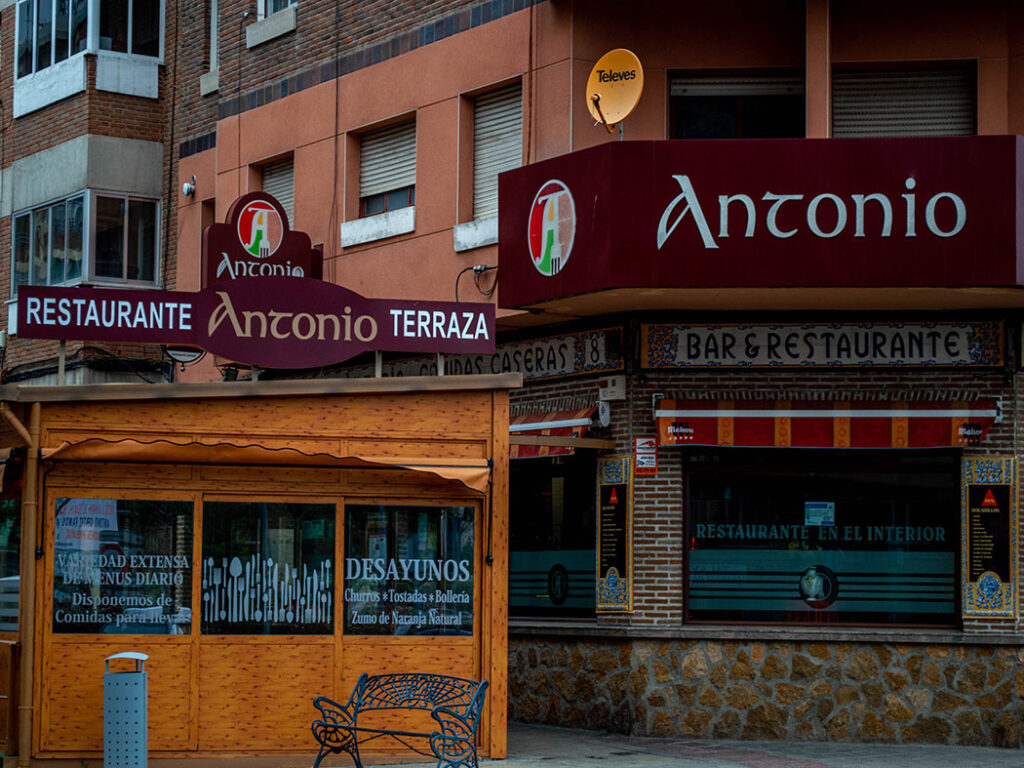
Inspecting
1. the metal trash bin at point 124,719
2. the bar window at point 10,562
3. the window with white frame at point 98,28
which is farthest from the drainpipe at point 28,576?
the window with white frame at point 98,28

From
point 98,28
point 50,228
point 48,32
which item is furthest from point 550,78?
point 48,32

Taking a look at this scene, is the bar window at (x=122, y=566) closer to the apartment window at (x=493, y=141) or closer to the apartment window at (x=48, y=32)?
the apartment window at (x=493, y=141)

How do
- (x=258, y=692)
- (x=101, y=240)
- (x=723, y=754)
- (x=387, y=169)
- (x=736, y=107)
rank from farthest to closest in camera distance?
1. (x=101, y=240)
2. (x=387, y=169)
3. (x=736, y=107)
4. (x=723, y=754)
5. (x=258, y=692)

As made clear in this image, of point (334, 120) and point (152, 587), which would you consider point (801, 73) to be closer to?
point (334, 120)

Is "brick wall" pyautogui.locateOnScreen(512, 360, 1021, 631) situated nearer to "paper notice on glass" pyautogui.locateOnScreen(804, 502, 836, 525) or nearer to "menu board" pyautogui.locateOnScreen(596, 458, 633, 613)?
"menu board" pyautogui.locateOnScreen(596, 458, 633, 613)

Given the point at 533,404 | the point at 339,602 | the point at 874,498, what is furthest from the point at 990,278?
the point at 339,602

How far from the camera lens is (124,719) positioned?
11.6m

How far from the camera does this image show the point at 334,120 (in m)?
18.6

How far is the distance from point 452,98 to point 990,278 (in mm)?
6483

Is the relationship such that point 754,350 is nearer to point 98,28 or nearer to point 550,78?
point 550,78

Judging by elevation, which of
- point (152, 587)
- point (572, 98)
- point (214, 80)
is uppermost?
point (214, 80)

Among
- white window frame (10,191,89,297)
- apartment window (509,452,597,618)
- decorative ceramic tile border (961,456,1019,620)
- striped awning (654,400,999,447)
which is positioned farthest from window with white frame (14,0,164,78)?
decorative ceramic tile border (961,456,1019,620)

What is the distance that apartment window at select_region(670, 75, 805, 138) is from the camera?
50.3ft

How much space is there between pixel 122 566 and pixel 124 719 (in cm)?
148
